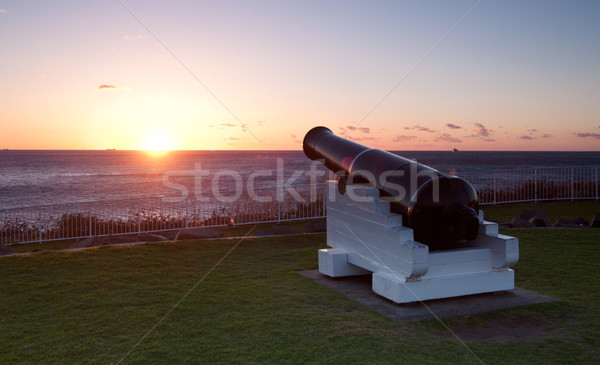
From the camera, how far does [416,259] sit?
4.53 metres

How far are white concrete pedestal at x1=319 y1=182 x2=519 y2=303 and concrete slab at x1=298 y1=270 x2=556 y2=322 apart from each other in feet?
0.29

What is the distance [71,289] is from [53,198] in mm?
34775

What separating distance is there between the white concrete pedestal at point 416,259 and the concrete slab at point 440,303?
9 centimetres

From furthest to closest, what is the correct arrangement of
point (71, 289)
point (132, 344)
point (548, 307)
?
1. point (71, 289)
2. point (548, 307)
3. point (132, 344)

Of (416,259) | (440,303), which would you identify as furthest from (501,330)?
(416,259)

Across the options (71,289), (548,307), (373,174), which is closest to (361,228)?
(373,174)

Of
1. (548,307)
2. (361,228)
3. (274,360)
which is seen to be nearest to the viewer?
(274,360)

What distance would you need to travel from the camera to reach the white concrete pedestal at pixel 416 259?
4664mm

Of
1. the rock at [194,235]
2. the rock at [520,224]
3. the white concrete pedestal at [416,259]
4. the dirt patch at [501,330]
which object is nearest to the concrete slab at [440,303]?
the white concrete pedestal at [416,259]

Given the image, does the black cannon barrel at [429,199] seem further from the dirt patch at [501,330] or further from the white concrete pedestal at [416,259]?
the dirt patch at [501,330]

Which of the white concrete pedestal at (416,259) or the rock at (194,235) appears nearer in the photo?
the white concrete pedestal at (416,259)

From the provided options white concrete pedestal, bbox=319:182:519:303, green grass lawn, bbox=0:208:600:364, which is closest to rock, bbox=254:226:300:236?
green grass lawn, bbox=0:208:600:364

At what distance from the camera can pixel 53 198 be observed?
35406mm

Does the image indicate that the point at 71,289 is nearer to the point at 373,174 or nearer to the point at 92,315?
the point at 92,315
